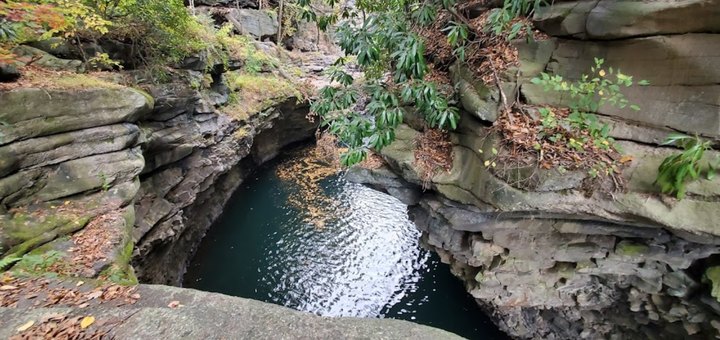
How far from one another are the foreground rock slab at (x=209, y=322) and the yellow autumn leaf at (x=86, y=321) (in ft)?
0.11

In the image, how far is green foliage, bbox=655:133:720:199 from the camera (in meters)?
4.33

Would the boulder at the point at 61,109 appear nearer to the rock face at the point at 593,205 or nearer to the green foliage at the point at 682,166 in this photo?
the rock face at the point at 593,205

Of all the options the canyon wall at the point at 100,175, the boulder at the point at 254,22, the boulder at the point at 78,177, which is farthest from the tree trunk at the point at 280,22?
the boulder at the point at 78,177

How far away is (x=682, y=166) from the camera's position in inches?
175

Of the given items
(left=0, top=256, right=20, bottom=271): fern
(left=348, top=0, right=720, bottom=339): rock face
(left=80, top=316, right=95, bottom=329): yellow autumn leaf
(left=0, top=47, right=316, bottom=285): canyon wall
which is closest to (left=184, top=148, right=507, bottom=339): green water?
(left=0, top=47, right=316, bottom=285): canyon wall

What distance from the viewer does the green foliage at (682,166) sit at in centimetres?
433

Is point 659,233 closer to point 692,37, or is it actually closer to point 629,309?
point 629,309

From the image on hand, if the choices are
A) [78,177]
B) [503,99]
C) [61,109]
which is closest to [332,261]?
[78,177]

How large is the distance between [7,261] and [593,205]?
8465 millimetres

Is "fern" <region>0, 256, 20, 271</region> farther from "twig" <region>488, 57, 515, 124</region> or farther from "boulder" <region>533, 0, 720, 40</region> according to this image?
"boulder" <region>533, 0, 720, 40</region>

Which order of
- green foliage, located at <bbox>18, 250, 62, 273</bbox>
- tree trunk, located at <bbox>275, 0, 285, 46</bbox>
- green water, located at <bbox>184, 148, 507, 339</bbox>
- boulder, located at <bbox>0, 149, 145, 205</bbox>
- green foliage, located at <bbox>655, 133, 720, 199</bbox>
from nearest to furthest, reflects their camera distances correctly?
green foliage, located at <bbox>655, 133, 720, 199</bbox>
green foliage, located at <bbox>18, 250, 62, 273</bbox>
boulder, located at <bbox>0, 149, 145, 205</bbox>
green water, located at <bbox>184, 148, 507, 339</bbox>
tree trunk, located at <bbox>275, 0, 285, 46</bbox>

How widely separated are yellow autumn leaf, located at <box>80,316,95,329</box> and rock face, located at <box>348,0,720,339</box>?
5.42m

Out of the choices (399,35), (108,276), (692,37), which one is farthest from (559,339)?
(108,276)

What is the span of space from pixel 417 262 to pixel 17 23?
11859 millimetres
